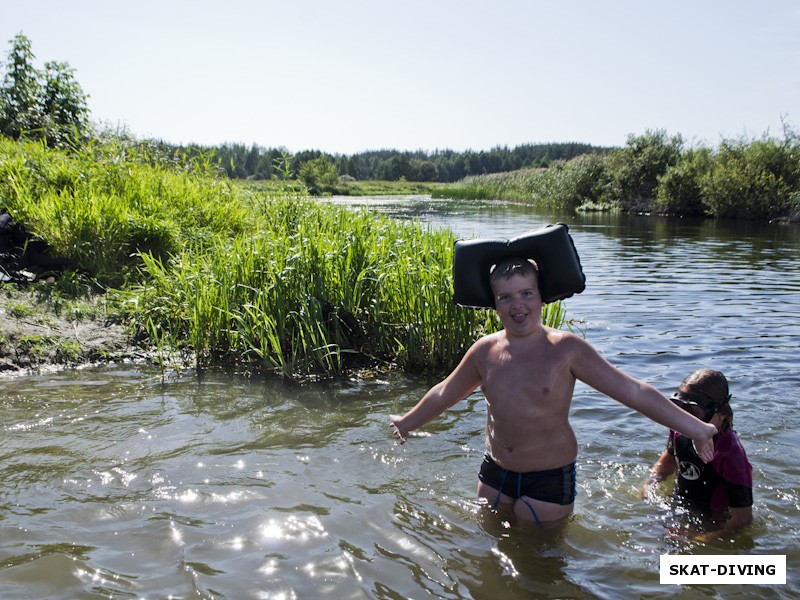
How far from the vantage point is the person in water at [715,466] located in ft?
12.5

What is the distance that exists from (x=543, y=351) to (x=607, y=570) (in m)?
1.16

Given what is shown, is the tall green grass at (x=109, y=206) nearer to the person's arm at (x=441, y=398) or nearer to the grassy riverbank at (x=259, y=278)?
the grassy riverbank at (x=259, y=278)

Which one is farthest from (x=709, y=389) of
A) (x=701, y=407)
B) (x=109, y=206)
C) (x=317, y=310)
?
(x=109, y=206)

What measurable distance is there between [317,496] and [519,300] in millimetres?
1844

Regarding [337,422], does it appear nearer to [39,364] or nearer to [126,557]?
[126,557]

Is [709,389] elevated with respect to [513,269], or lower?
lower

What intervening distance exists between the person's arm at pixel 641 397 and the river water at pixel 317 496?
79 centimetres

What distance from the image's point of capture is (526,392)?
3637mm

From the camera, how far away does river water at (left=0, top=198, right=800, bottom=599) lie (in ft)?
11.0

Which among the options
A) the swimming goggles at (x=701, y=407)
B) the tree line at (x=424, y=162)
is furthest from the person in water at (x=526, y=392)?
the tree line at (x=424, y=162)

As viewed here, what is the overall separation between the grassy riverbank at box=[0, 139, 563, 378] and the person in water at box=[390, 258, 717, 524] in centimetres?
294

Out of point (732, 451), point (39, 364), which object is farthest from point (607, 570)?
point (39, 364)

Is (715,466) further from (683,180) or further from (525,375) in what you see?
(683,180)

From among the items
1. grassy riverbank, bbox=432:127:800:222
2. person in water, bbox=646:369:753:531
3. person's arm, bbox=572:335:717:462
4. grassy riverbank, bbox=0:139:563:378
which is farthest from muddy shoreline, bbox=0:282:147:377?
grassy riverbank, bbox=432:127:800:222
